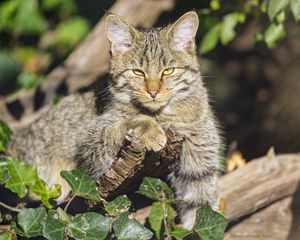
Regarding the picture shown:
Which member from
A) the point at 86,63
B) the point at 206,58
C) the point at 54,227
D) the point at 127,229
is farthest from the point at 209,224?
the point at 206,58

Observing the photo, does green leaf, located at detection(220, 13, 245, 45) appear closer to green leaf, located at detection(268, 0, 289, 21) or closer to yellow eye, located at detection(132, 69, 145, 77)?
green leaf, located at detection(268, 0, 289, 21)

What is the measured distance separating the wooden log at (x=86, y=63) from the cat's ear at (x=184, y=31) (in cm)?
154

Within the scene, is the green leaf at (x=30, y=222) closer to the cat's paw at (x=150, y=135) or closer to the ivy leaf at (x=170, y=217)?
the cat's paw at (x=150, y=135)

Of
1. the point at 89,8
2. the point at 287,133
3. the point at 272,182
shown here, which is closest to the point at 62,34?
the point at 89,8

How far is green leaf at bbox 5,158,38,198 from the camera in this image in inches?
154

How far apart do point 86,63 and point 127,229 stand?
2.46 meters

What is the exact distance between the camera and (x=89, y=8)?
6.98m

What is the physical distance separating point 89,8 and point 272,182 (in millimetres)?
2984

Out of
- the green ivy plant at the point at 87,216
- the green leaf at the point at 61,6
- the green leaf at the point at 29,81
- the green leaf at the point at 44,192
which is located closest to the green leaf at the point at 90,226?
the green ivy plant at the point at 87,216

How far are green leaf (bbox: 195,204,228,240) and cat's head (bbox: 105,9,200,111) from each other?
25.9 inches

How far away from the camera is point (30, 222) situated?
144 inches

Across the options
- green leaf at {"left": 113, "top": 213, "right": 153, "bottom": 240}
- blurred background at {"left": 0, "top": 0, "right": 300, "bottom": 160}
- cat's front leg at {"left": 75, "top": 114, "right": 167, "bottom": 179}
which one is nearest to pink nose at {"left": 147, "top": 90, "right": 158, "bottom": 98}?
cat's front leg at {"left": 75, "top": 114, "right": 167, "bottom": 179}

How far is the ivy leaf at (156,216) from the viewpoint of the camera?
409cm

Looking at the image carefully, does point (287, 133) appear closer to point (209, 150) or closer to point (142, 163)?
point (209, 150)
